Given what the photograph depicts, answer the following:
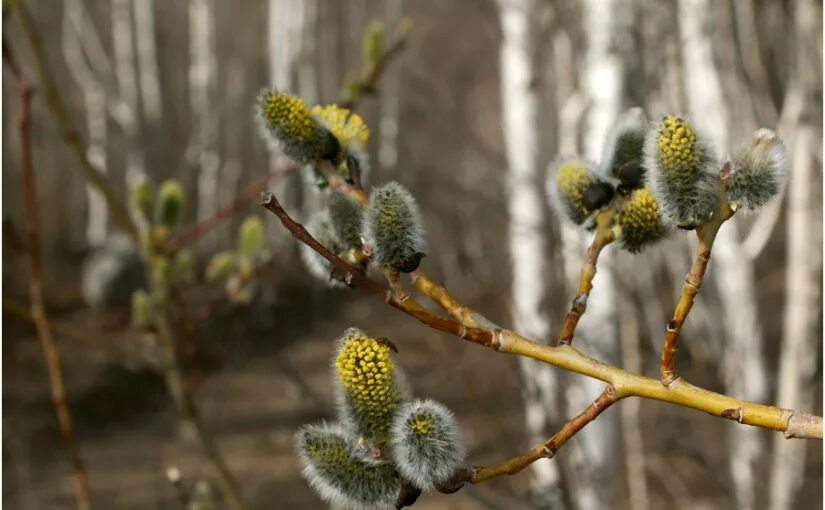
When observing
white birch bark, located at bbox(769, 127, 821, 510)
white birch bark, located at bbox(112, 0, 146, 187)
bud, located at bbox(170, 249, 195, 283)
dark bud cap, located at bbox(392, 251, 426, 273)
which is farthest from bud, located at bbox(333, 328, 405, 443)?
white birch bark, located at bbox(112, 0, 146, 187)

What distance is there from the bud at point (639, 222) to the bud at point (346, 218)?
1.01 ft

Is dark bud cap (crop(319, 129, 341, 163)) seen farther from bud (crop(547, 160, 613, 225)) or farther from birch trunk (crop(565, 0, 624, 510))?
birch trunk (crop(565, 0, 624, 510))

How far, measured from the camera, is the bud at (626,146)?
0.98 meters

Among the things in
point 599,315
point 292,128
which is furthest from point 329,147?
point 599,315

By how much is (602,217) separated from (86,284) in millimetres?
11534

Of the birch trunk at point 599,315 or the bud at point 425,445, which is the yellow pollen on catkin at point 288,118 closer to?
the bud at point 425,445

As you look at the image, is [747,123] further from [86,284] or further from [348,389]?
[86,284]

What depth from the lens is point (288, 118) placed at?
94cm

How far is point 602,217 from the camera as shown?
987 mm

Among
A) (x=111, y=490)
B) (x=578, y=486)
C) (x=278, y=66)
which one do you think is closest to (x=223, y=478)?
(x=578, y=486)

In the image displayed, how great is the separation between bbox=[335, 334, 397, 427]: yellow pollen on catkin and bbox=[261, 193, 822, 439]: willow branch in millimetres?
59

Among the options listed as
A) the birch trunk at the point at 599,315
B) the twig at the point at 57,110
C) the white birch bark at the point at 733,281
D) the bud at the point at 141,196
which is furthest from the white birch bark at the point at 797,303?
the twig at the point at 57,110

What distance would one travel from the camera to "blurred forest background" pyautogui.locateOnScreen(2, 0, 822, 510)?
2.97 m

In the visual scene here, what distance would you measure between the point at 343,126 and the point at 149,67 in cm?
1106
